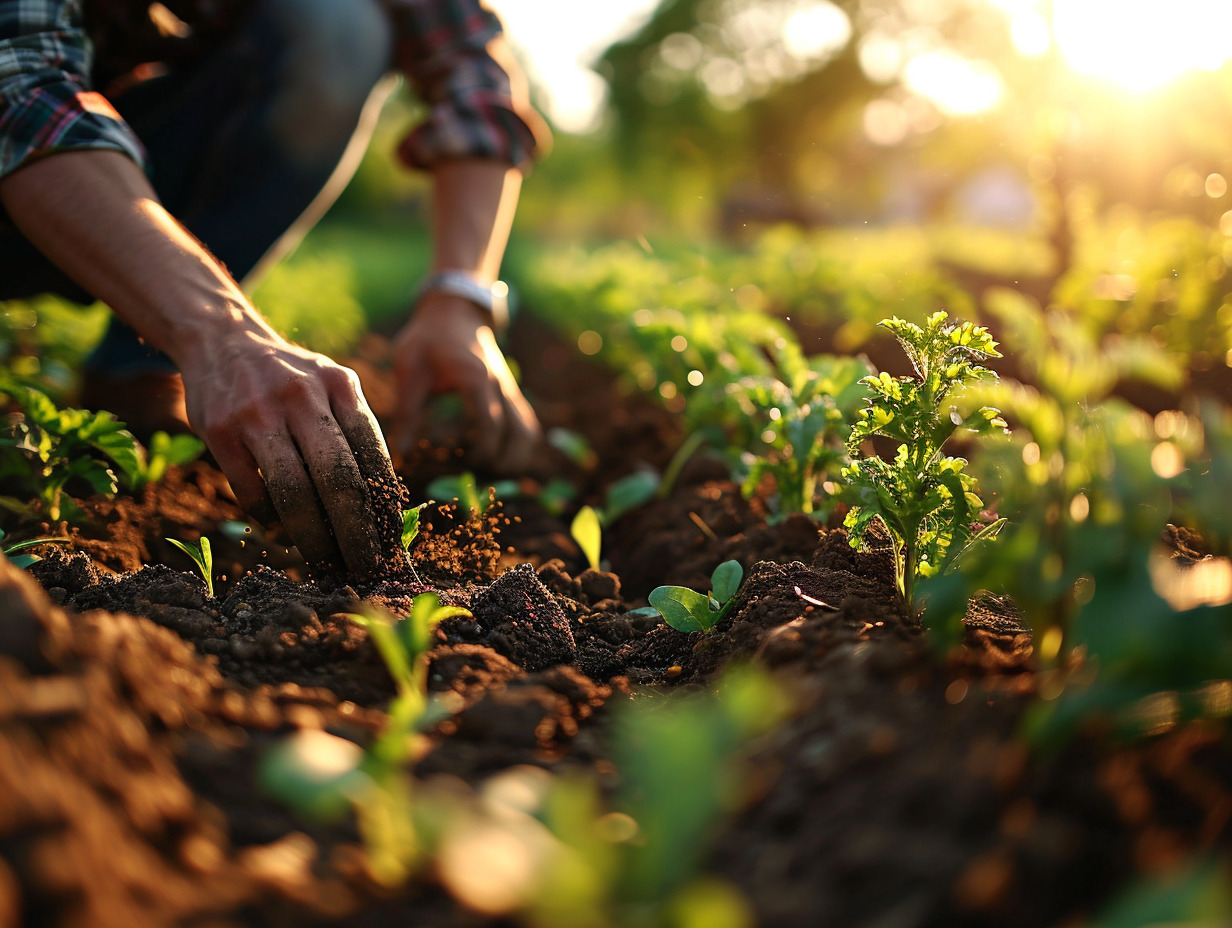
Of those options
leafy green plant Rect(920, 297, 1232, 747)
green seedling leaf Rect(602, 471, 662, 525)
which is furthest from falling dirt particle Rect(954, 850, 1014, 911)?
green seedling leaf Rect(602, 471, 662, 525)

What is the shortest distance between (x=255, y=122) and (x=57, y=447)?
5.60 feet

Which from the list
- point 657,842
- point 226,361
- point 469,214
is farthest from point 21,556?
point 469,214

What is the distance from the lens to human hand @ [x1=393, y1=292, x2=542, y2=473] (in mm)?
2480

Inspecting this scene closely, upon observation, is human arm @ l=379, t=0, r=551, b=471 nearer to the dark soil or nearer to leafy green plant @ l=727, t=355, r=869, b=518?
leafy green plant @ l=727, t=355, r=869, b=518

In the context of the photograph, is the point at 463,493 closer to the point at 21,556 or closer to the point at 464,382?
the point at 464,382

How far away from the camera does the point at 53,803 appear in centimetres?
63

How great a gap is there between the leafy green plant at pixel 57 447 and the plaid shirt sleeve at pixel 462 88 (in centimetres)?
161

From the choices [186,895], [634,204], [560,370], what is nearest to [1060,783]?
[186,895]

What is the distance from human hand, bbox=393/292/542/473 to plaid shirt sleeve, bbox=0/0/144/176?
92cm

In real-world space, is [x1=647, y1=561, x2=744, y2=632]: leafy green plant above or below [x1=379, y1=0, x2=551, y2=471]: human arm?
below

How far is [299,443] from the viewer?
146cm

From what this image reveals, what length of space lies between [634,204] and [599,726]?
41.9m

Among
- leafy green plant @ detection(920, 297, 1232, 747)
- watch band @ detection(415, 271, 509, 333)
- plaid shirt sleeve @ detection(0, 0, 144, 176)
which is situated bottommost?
watch band @ detection(415, 271, 509, 333)

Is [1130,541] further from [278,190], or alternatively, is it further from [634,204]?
[634,204]
